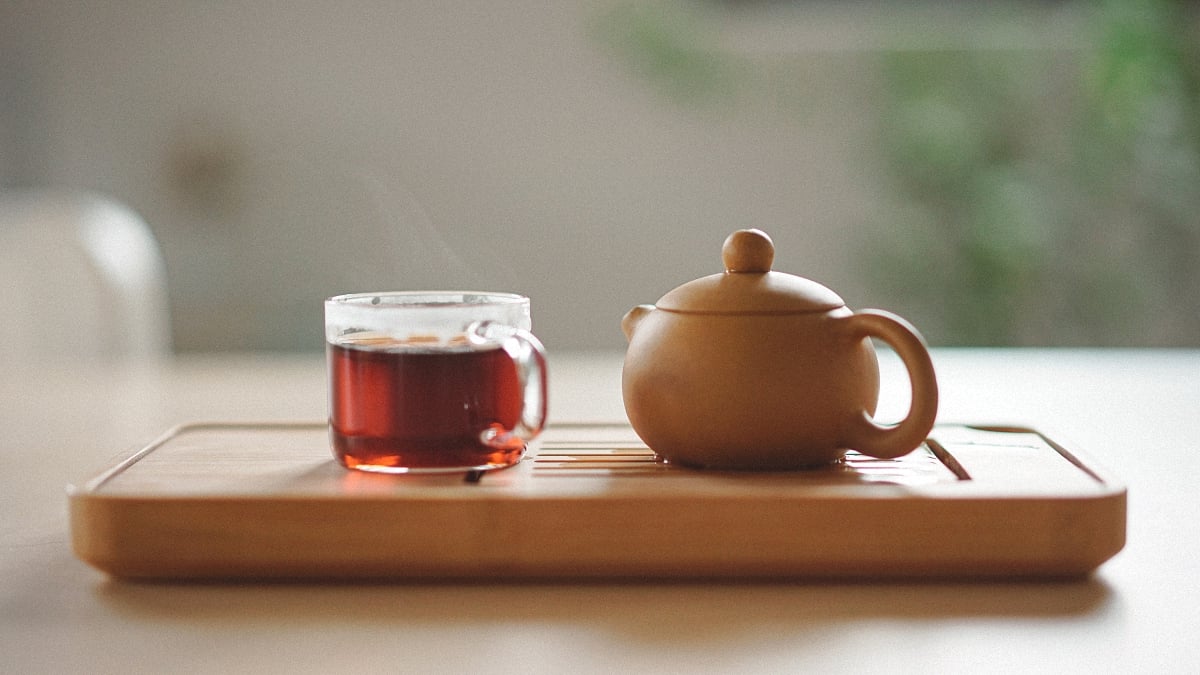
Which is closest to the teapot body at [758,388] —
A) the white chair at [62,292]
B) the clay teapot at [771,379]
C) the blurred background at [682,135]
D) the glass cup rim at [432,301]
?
the clay teapot at [771,379]

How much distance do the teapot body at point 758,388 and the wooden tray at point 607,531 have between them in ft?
0.12

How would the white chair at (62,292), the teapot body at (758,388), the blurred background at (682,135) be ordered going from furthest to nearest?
the blurred background at (682,135), the white chair at (62,292), the teapot body at (758,388)

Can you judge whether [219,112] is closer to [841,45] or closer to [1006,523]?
[841,45]

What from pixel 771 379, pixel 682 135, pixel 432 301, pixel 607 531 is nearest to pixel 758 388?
pixel 771 379

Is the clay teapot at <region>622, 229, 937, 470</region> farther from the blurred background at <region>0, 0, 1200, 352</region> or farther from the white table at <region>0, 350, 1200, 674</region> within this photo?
the blurred background at <region>0, 0, 1200, 352</region>

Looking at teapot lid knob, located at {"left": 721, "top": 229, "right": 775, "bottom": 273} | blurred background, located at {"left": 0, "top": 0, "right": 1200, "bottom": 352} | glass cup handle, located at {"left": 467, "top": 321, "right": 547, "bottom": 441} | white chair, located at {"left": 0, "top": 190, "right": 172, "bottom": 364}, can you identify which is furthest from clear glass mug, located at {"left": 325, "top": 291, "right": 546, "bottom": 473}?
blurred background, located at {"left": 0, "top": 0, "right": 1200, "bottom": 352}

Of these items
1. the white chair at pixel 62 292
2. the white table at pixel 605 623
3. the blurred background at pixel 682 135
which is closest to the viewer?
the white table at pixel 605 623

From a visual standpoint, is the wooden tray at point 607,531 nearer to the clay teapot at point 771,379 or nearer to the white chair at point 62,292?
the clay teapot at point 771,379

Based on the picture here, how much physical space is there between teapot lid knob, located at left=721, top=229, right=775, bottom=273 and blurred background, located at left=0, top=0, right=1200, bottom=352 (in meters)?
2.68

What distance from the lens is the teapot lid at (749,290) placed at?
0.68 metres

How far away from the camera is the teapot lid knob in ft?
2.34

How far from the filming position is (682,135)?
3.37 meters

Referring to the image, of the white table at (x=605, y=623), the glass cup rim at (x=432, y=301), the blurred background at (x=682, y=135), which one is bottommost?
the white table at (x=605, y=623)

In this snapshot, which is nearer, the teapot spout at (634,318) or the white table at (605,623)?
the white table at (605,623)
